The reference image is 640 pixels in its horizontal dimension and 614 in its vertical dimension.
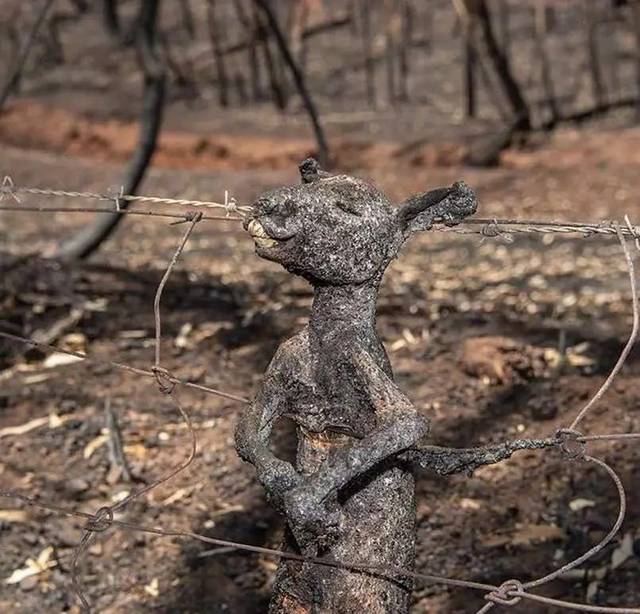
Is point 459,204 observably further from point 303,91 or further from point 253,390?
point 303,91

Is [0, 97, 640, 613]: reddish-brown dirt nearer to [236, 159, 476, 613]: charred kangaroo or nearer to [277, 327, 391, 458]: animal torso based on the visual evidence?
[236, 159, 476, 613]: charred kangaroo

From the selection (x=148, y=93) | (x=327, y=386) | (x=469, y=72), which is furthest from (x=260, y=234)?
(x=469, y=72)

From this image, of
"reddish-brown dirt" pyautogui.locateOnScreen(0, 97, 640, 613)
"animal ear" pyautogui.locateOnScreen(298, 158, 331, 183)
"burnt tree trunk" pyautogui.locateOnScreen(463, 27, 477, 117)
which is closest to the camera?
"animal ear" pyautogui.locateOnScreen(298, 158, 331, 183)

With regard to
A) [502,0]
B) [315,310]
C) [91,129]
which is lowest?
[91,129]

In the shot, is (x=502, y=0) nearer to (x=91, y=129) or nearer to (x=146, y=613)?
(x=91, y=129)

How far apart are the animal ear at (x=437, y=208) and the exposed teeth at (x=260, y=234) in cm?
20

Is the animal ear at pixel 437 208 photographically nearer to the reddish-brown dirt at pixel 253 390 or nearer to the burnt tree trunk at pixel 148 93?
the reddish-brown dirt at pixel 253 390

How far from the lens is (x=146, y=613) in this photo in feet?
8.07

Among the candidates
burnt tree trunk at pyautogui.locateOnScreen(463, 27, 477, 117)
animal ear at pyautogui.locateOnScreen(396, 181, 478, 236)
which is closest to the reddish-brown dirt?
animal ear at pyautogui.locateOnScreen(396, 181, 478, 236)

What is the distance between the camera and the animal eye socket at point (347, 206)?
5.01ft

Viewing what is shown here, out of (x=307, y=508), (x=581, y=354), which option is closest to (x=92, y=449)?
(x=581, y=354)

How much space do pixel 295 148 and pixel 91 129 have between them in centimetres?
169

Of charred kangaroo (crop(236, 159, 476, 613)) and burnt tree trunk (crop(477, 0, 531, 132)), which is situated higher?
charred kangaroo (crop(236, 159, 476, 613))

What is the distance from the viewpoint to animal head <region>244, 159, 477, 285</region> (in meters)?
1.51
